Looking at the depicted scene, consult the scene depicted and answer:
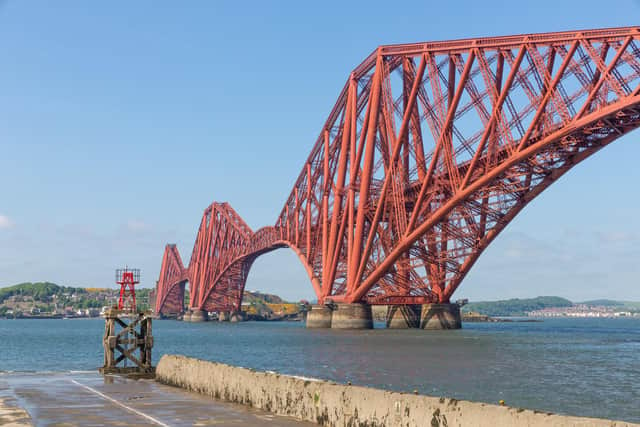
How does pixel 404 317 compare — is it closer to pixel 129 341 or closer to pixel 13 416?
pixel 129 341

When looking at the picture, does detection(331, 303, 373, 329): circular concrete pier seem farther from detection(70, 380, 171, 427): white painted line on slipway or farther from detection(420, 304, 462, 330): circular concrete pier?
detection(70, 380, 171, 427): white painted line on slipway

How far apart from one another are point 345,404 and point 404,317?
294 ft

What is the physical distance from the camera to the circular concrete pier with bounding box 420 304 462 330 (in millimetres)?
99562

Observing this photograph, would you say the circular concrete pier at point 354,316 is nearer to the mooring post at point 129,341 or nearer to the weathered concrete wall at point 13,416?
the mooring post at point 129,341

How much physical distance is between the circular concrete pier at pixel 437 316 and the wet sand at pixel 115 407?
241ft

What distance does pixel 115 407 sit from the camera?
69.6 feet

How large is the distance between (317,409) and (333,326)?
80246 mm

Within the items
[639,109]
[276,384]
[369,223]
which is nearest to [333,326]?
[369,223]

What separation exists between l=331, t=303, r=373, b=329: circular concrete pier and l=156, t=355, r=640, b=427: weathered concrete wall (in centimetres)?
7033

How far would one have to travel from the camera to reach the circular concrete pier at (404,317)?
10569 centimetres

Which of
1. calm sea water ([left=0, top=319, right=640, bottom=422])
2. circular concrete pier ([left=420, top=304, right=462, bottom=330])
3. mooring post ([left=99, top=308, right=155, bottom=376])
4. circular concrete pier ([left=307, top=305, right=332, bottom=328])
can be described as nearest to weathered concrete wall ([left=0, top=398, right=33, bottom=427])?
mooring post ([left=99, top=308, right=155, bottom=376])

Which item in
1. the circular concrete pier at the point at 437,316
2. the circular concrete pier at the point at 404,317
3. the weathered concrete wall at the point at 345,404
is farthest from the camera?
the circular concrete pier at the point at 404,317

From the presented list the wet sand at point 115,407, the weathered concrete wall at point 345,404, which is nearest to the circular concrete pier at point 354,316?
the wet sand at point 115,407

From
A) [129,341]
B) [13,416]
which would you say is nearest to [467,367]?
[129,341]
